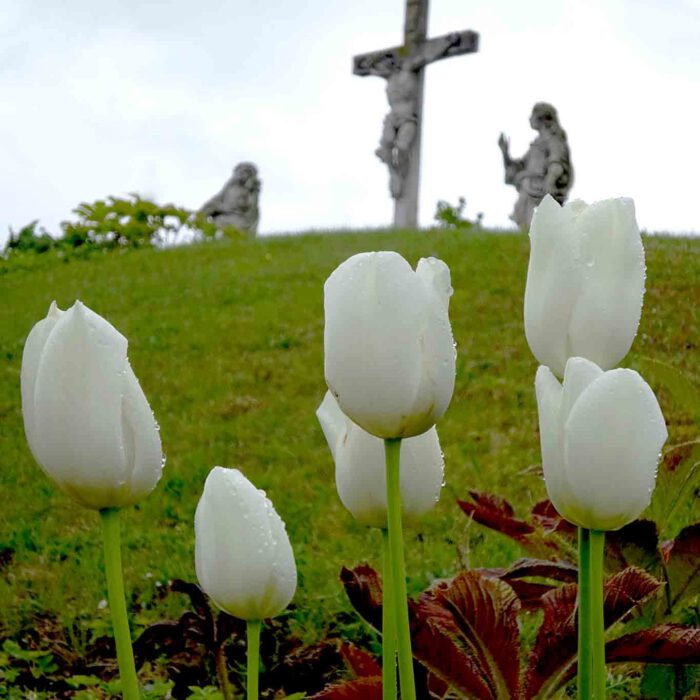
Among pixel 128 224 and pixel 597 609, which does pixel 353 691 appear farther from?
pixel 128 224

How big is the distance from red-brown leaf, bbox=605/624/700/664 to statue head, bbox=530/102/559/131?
11.7 m

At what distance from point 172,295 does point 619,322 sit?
764 centimetres

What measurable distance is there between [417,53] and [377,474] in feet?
37.2

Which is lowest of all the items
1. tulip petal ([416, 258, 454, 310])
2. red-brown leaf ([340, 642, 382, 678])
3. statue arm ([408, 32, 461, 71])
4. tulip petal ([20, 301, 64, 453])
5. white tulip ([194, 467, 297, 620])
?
red-brown leaf ([340, 642, 382, 678])

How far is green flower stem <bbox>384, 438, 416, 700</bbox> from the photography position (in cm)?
77

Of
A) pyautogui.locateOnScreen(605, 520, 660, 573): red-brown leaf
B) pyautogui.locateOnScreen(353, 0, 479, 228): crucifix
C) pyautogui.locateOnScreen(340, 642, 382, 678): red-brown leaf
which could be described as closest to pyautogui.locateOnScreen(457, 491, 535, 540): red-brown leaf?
pyautogui.locateOnScreen(605, 520, 660, 573): red-brown leaf

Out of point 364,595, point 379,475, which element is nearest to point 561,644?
point 364,595

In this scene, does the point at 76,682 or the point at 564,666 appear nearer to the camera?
the point at 564,666

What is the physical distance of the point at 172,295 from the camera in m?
8.29

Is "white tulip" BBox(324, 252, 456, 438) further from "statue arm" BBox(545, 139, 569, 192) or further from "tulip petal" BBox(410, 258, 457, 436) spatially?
"statue arm" BBox(545, 139, 569, 192)

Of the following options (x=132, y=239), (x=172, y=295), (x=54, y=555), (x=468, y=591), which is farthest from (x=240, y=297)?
(x=468, y=591)

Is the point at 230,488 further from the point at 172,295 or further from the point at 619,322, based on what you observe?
the point at 172,295

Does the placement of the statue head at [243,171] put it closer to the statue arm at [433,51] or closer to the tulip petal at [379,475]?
the statue arm at [433,51]

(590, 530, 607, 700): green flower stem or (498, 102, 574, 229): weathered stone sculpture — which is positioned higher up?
(498, 102, 574, 229): weathered stone sculpture
